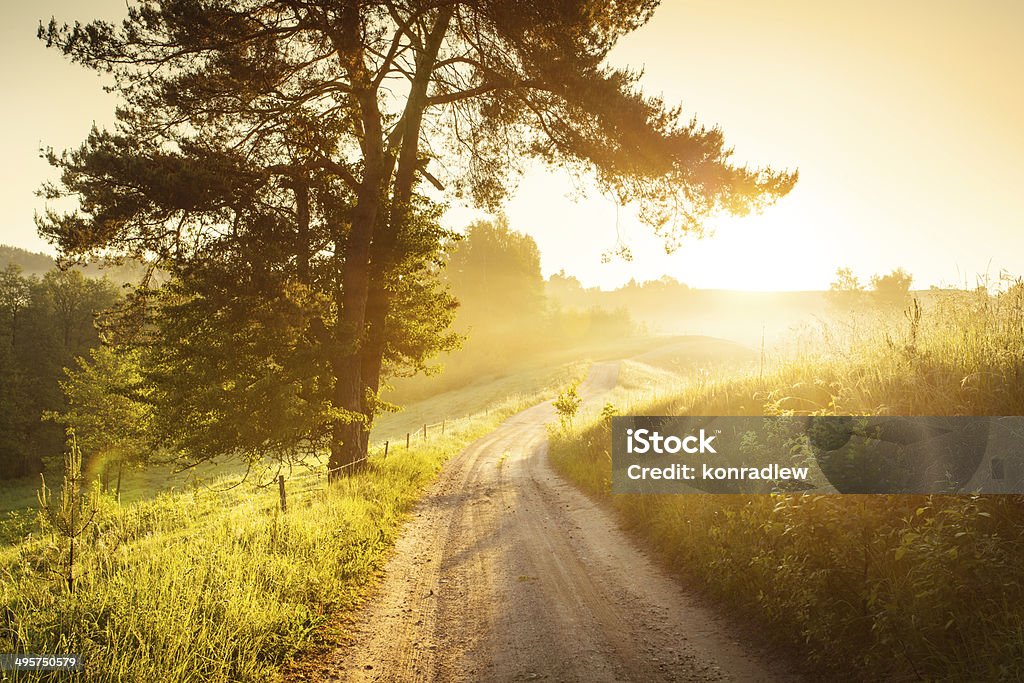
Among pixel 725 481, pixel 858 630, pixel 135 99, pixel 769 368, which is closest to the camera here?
pixel 858 630

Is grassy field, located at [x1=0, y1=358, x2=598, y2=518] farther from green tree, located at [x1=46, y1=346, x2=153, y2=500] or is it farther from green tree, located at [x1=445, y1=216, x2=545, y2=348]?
green tree, located at [x1=445, y1=216, x2=545, y2=348]

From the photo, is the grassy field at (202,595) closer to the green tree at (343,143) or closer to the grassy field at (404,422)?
the green tree at (343,143)

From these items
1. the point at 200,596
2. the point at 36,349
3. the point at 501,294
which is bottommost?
the point at 200,596

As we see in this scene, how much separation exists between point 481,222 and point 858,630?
2964 inches

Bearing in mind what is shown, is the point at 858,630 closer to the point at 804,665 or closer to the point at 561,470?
the point at 804,665

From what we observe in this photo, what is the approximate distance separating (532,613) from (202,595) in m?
3.83

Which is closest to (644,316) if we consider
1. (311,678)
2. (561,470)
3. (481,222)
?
(481,222)

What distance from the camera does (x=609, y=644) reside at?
560 cm

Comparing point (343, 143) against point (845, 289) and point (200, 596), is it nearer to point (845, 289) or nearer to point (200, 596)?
point (200, 596)

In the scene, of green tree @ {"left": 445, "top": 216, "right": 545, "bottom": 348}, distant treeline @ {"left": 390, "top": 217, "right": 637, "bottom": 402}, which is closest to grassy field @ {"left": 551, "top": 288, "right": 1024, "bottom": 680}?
distant treeline @ {"left": 390, "top": 217, "right": 637, "bottom": 402}

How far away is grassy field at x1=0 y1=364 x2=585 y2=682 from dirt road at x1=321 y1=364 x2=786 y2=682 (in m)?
0.60

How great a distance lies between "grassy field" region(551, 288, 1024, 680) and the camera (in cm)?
407

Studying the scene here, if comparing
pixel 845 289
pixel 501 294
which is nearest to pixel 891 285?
pixel 845 289

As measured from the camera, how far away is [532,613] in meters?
6.39
